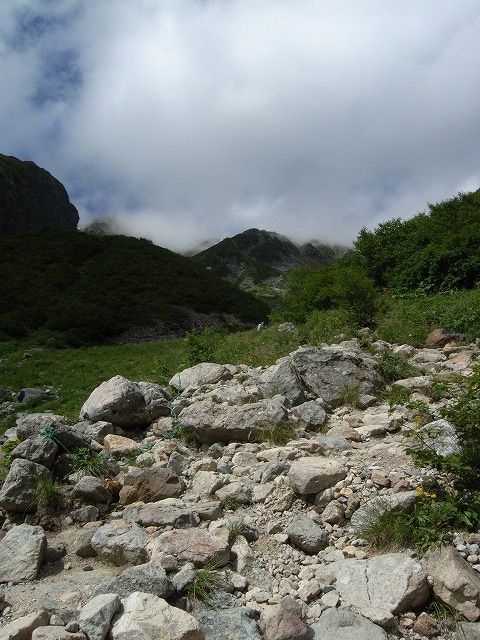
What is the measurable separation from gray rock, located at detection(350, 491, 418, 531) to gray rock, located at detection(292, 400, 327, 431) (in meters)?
2.51

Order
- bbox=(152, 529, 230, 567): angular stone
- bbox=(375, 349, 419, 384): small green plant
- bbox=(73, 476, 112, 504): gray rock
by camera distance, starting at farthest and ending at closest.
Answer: bbox=(375, 349, 419, 384): small green plant → bbox=(73, 476, 112, 504): gray rock → bbox=(152, 529, 230, 567): angular stone

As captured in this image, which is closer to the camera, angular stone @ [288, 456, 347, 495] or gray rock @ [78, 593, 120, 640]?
gray rock @ [78, 593, 120, 640]

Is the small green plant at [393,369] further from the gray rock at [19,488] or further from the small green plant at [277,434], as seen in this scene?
the gray rock at [19,488]

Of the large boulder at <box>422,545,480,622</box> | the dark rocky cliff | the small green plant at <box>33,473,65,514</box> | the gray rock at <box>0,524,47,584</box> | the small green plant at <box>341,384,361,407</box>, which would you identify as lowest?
the large boulder at <box>422,545,480,622</box>

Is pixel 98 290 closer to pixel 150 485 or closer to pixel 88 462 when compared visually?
pixel 88 462

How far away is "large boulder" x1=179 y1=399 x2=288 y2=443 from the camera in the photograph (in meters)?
7.15

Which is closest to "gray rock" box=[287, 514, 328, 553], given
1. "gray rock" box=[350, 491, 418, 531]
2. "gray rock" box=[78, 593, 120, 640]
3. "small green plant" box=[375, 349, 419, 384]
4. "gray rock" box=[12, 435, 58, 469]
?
"gray rock" box=[350, 491, 418, 531]

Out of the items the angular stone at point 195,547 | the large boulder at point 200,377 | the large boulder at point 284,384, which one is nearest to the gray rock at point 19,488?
the angular stone at point 195,547

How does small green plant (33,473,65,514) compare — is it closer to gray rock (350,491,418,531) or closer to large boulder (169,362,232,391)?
gray rock (350,491,418,531)

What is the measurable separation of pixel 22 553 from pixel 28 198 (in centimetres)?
8475

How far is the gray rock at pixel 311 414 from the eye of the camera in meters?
7.32

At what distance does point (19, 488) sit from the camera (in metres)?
5.54

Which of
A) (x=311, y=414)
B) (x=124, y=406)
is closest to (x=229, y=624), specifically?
(x=311, y=414)

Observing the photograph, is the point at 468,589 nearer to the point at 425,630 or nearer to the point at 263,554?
the point at 425,630
